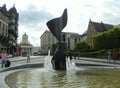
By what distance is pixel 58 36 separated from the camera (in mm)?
24656

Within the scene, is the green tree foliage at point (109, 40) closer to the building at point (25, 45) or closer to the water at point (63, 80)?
the water at point (63, 80)

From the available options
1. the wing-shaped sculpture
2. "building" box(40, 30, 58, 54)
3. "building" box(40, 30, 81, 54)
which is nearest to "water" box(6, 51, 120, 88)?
the wing-shaped sculpture

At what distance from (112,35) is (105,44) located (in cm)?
337

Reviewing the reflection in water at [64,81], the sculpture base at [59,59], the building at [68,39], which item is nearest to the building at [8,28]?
the building at [68,39]

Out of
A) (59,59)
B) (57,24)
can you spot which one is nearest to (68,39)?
(57,24)

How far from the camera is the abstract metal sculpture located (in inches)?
944

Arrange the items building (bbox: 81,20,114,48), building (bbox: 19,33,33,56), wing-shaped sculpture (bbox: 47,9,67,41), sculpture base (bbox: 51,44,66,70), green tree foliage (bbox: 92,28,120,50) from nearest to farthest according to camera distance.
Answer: sculpture base (bbox: 51,44,66,70), wing-shaped sculpture (bbox: 47,9,67,41), green tree foliage (bbox: 92,28,120,50), building (bbox: 81,20,114,48), building (bbox: 19,33,33,56)

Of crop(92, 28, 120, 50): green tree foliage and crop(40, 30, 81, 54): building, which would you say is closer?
crop(92, 28, 120, 50): green tree foliage

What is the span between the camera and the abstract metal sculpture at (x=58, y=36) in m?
24.0

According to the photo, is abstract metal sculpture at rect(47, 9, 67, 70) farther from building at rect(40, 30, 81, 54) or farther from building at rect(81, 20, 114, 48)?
building at rect(40, 30, 81, 54)

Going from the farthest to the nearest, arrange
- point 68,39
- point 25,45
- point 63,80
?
point 25,45, point 68,39, point 63,80

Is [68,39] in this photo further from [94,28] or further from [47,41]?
[94,28]

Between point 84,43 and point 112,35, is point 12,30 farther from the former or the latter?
point 112,35

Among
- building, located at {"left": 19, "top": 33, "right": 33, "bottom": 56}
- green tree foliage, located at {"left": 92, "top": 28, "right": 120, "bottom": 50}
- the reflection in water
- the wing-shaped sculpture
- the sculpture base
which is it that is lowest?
the reflection in water
